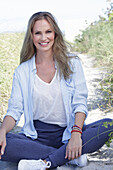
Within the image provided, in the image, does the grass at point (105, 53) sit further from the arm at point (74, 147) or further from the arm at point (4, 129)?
the arm at point (4, 129)

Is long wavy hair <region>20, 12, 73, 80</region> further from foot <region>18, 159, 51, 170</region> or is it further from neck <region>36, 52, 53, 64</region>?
foot <region>18, 159, 51, 170</region>

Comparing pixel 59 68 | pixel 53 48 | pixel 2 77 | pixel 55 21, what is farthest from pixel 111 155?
pixel 2 77

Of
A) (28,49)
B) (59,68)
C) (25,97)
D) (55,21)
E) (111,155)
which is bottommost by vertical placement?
(111,155)

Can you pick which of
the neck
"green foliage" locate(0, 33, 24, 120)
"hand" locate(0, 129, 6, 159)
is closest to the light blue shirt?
the neck

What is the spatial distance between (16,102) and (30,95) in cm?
13

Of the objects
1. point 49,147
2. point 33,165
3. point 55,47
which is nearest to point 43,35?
point 55,47

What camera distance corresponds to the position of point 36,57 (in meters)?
2.55

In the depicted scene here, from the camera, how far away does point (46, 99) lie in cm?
235

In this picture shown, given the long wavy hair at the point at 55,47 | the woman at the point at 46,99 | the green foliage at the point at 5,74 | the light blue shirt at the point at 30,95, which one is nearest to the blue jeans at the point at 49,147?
the woman at the point at 46,99

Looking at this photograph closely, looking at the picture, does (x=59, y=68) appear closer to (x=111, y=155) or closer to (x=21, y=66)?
(x=21, y=66)

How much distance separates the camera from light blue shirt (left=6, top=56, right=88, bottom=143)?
2312mm

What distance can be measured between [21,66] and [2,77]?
4.98ft

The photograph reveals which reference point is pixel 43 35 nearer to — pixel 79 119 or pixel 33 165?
pixel 79 119

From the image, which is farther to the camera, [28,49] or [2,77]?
[2,77]
